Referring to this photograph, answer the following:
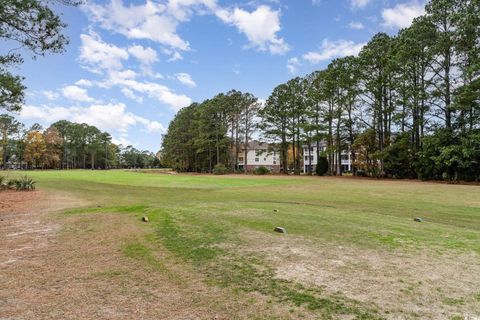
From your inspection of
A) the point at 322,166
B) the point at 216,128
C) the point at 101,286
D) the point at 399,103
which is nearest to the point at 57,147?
the point at 216,128

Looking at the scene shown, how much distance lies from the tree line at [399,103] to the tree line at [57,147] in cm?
6449

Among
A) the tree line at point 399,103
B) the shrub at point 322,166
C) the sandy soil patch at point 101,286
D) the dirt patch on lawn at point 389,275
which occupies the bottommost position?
the sandy soil patch at point 101,286

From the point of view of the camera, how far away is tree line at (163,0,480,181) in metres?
31.8

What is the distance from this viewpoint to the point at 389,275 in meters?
5.05

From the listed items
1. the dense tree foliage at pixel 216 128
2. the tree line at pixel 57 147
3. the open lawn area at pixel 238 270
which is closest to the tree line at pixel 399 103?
the dense tree foliage at pixel 216 128

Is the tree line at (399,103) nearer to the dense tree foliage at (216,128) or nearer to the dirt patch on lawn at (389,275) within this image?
the dense tree foliage at (216,128)

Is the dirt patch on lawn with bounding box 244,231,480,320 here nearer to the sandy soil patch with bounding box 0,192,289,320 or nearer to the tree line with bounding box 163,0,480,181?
the sandy soil patch with bounding box 0,192,289,320

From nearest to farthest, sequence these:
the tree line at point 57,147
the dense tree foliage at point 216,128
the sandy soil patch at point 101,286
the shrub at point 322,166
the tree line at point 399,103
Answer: the sandy soil patch at point 101,286 < the tree line at point 399,103 < the shrub at point 322,166 < the dense tree foliage at point 216,128 < the tree line at point 57,147

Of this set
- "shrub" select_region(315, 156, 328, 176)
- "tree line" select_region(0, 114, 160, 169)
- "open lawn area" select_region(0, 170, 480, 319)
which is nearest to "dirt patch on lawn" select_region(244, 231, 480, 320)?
"open lawn area" select_region(0, 170, 480, 319)

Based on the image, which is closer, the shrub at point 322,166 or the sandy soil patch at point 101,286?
the sandy soil patch at point 101,286

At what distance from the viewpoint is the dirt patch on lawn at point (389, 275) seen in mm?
4016

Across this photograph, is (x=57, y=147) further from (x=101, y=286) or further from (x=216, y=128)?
(x=101, y=286)

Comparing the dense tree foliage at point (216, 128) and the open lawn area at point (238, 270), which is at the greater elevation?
the dense tree foliage at point (216, 128)

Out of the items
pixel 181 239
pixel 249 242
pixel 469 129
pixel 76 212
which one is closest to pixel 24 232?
pixel 76 212
